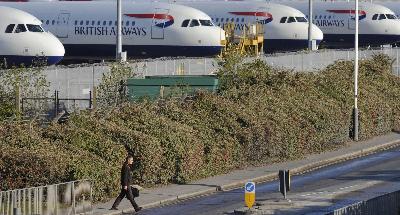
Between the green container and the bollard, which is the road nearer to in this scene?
the bollard

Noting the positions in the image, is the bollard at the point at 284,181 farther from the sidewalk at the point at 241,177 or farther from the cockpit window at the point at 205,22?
the cockpit window at the point at 205,22

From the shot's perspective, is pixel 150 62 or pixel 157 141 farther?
pixel 150 62

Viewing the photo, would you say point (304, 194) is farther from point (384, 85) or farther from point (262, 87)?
point (384, 85)

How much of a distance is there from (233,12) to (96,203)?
6295 centimetres

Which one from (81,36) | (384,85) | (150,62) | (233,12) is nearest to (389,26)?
(233,12)

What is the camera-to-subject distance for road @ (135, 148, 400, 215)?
35812mm

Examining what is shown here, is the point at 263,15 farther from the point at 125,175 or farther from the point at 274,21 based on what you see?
the point at 125,175

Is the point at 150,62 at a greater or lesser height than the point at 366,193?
greater

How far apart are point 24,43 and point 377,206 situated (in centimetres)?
4196

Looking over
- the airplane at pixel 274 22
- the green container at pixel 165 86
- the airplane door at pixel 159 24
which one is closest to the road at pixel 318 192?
the green container at pixel 165 86

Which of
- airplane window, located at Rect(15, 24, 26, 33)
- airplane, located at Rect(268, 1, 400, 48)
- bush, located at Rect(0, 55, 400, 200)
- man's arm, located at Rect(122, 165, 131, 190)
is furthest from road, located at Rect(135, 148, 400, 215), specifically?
airplane, located at Rect(268, 1, 400, 48)

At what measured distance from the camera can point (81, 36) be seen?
85.7m

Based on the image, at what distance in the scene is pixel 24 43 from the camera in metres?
66.2

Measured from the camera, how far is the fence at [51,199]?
29.6m
